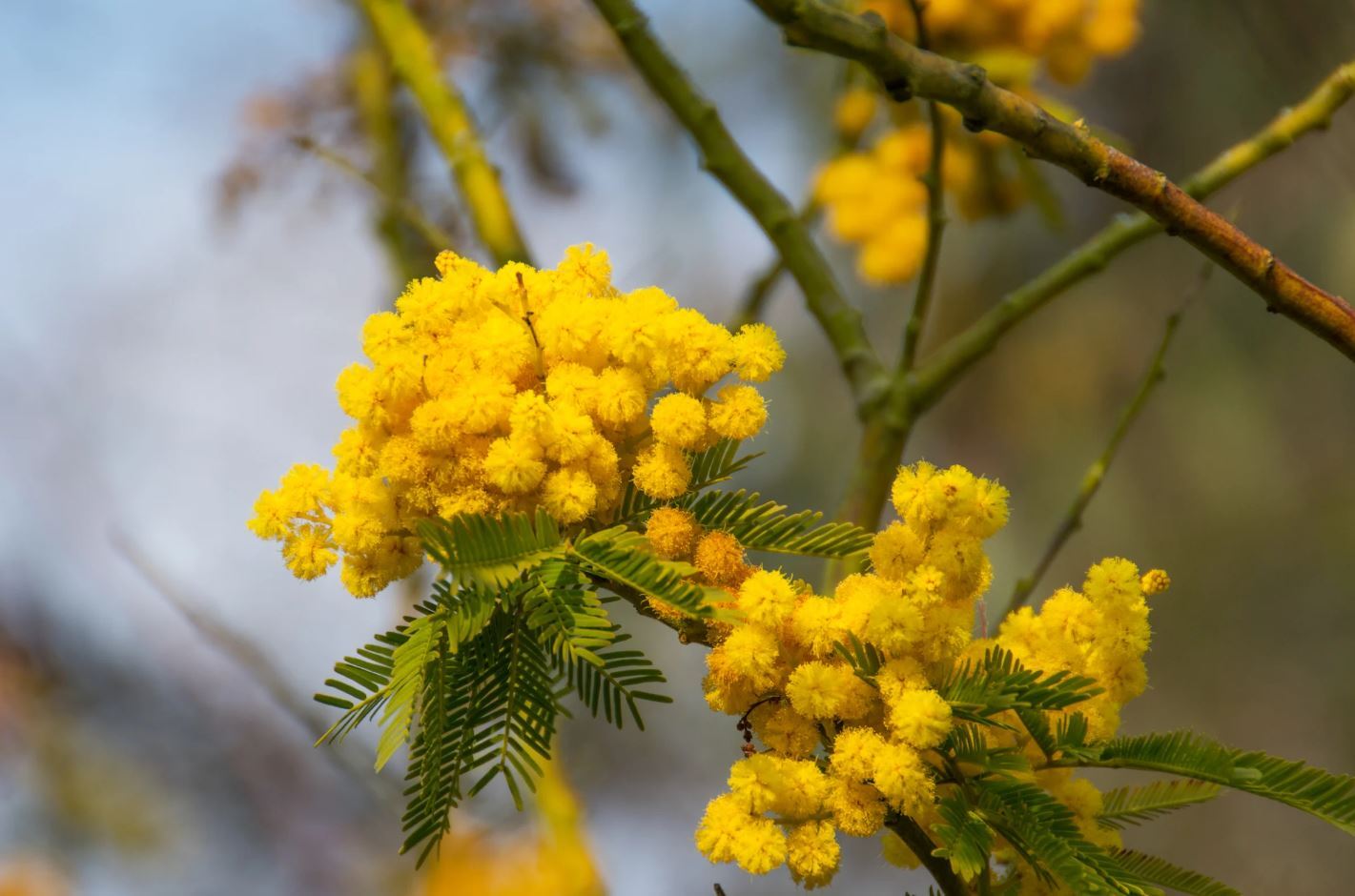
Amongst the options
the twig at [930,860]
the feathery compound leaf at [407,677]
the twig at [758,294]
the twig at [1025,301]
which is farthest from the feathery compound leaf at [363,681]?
the twig at [758,294]

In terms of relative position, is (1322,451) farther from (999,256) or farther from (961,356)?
(961,356)

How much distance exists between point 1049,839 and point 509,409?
247 mm

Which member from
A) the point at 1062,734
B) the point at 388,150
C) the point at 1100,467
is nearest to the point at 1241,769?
the point at 1062,734

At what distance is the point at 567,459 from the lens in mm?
443

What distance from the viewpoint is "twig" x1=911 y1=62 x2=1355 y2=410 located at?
85 cm

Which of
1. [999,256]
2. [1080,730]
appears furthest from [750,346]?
[999,256]

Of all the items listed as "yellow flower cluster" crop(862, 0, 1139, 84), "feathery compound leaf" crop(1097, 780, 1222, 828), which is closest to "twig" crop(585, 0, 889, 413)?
"yellow flower cluster" crop(862, 0, 1139, 84)

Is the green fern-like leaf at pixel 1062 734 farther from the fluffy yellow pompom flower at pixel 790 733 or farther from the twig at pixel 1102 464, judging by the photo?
the twig at pixel 1102 464

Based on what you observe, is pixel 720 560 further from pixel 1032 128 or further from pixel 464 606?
pixel 1032 128

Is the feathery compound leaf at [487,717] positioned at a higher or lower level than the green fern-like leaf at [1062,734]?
lower

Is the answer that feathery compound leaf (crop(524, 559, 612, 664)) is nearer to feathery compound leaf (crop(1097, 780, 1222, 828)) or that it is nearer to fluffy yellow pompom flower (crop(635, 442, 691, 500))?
fluffy yellow pompom flower (crop(635, 442, 691, 500))

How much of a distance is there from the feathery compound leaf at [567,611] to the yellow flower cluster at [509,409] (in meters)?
0.02

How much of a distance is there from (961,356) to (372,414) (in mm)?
614

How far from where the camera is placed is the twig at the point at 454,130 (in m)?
1.04
